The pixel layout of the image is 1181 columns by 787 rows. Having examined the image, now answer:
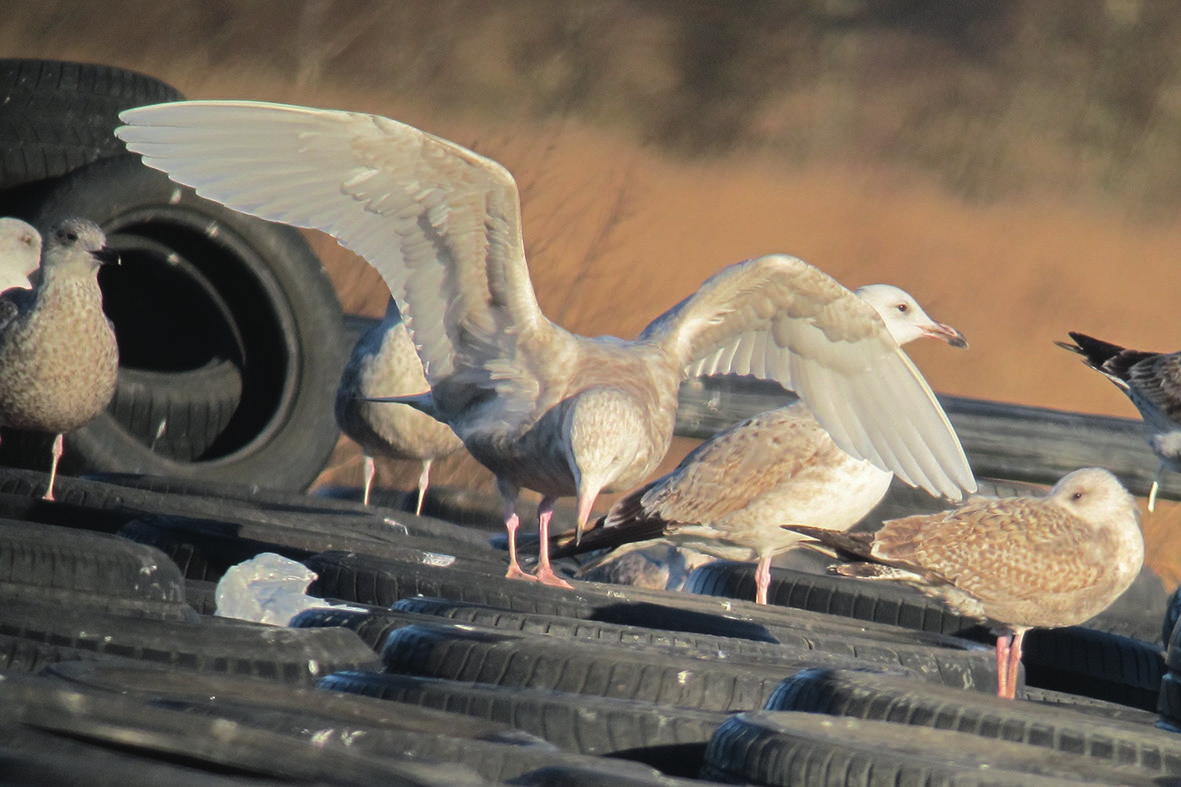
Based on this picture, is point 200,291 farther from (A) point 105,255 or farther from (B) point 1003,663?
(B) point 1003,663

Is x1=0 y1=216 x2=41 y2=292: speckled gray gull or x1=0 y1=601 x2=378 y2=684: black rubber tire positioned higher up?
x1=0 y1=216 x2=41 y2=292: speckled gray gull

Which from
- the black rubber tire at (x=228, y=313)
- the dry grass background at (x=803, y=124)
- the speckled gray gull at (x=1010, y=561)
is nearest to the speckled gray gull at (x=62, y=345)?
the black rubber tire at (x=228, y=313)

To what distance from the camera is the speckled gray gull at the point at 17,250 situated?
319 inches

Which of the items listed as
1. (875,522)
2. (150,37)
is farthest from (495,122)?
(875,522)

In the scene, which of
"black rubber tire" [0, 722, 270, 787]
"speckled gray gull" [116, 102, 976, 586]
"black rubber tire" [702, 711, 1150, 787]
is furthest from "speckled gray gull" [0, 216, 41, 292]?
"black rubber tire" [0, 722, 270, 787]

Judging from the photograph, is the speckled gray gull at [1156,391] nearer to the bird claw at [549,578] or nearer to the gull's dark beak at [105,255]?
the bird claw at [549,578]

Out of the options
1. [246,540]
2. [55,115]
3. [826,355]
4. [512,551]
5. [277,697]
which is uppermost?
[55,115]

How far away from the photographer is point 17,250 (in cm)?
→ 816

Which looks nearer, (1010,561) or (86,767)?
(86,767)

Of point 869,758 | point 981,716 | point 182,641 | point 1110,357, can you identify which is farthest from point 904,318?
point 869,758

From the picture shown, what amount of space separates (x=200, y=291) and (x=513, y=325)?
381cm

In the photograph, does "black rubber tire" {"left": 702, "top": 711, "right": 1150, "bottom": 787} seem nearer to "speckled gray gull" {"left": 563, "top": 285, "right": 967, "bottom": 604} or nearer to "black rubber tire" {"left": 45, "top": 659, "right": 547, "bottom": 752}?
"black rubber tire" {"left": 45, "top": 659, "right": 547, "bottom": 752}

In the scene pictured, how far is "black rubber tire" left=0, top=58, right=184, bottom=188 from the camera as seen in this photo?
8703 millimetres

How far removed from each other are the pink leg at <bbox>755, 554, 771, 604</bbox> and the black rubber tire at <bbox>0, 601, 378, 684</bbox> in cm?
330
